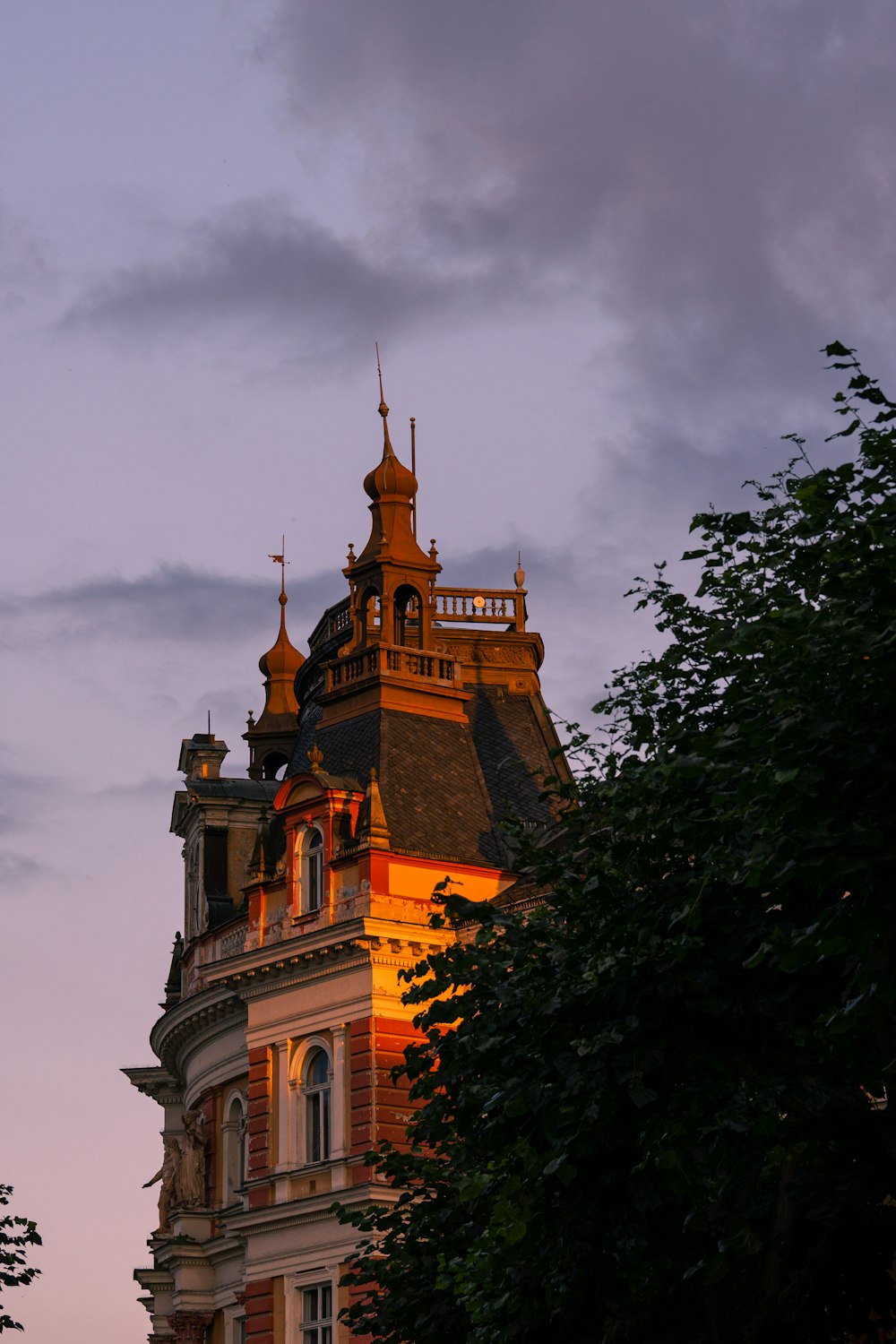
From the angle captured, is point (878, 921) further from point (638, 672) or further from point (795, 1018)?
point (638, 672)

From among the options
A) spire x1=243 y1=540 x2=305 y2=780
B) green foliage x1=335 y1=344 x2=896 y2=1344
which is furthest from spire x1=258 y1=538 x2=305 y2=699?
green foliage x1=335 y1=344 x2=896 y2=1344

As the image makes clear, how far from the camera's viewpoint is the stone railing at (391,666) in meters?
47.9

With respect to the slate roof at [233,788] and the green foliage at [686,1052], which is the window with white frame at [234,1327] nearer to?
the slate roof at [233,788]

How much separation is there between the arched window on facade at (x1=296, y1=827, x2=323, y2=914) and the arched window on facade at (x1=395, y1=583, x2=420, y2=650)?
5.70 metres

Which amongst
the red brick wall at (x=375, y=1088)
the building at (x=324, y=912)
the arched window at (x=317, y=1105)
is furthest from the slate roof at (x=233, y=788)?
the red brick wall at (x=375, y=1088)

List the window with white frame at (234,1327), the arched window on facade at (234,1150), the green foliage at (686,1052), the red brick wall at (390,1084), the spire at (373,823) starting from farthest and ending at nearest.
→ the arched window on facade at (234,1150) → the window with white frame at (234,1327) → the spire at (373,823) → the red brick wall at (390,1084) → the green foliage at (686,1052)

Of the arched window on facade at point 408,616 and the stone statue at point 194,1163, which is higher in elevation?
the arched window on facade at point 408,616

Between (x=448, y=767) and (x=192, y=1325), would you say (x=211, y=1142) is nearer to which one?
(x=192, y=1325)

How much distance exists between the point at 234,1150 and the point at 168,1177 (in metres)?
4.16

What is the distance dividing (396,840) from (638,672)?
66.1 ft

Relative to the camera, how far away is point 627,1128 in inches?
882

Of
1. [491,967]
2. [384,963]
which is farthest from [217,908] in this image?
[491,967]

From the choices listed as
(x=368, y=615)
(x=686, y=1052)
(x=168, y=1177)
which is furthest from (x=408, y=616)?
(x=686, y=1052)

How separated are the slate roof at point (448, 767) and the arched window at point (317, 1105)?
4458mm
